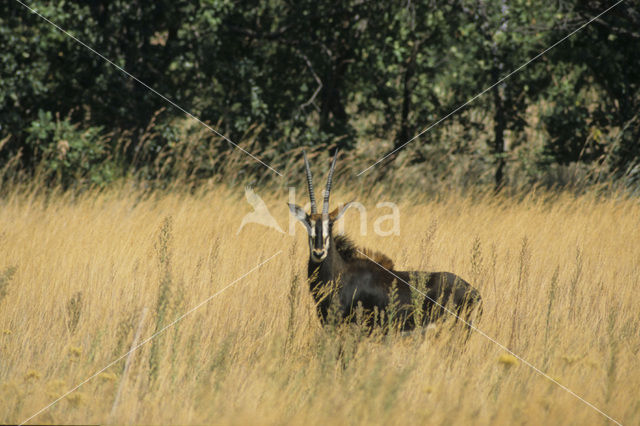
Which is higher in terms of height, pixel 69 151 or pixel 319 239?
pixel 69 151

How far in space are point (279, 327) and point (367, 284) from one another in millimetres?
758

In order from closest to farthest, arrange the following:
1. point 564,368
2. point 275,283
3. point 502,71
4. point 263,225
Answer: point 564,368 → point 275,283 → point 263,225 → point 502,71

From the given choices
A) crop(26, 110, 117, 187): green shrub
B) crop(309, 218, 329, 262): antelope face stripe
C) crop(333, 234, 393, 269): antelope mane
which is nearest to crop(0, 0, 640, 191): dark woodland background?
crop(26, 110, 117, 187): green shrub

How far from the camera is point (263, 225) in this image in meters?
7.47

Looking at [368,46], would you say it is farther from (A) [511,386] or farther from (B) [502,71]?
(A) [511,386]

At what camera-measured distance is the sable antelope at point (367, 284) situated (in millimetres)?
4926

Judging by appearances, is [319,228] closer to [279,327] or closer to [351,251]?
[351,251]

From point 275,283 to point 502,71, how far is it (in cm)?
757

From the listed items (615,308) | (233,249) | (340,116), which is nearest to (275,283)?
(233,249)

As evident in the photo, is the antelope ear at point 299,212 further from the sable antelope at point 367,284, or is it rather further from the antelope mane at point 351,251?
the antelope mane at point 351,251

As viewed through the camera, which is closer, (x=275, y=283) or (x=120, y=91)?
(x=275, y=283)

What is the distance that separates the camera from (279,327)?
493cm

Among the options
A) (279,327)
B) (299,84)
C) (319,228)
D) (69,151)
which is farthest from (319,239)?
(299,84)

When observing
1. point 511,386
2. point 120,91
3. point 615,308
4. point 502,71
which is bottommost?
point 511,386
